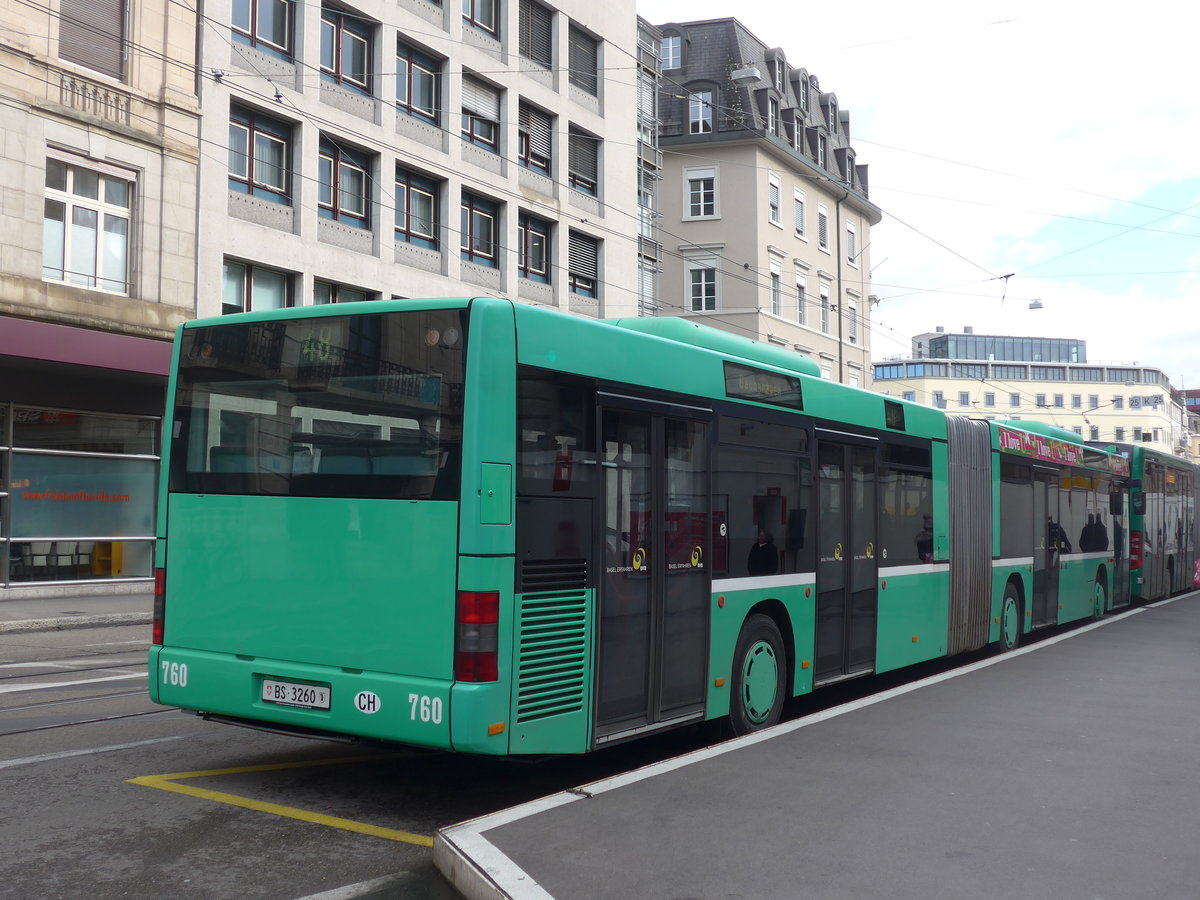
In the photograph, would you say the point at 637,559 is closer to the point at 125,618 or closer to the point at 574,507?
Result: the point at 574,507

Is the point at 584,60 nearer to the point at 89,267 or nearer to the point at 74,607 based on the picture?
the point at 89,267

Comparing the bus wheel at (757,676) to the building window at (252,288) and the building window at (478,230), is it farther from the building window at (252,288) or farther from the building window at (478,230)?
the building window at (478,230)

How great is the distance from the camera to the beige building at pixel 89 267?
62.7ft

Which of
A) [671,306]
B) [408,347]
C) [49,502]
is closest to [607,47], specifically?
[671,306]

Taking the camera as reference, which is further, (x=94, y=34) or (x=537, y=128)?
(x=537, y=128)

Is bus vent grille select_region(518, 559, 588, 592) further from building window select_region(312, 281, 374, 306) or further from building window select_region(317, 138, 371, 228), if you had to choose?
building window select_region(317, 138, 371, 228)

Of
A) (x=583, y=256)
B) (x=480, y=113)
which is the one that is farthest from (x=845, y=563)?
(x=583, y=256)

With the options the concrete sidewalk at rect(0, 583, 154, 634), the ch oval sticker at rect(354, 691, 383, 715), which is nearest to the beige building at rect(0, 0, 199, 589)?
the concrete sidewalk at rect(0, 583, 154, 634)

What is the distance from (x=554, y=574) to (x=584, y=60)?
29.4m

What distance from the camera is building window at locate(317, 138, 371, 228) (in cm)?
2477

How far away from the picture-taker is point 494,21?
97.2ft

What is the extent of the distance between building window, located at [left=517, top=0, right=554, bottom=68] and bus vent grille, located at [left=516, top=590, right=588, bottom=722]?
26340 millimetres

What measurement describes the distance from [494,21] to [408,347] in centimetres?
2554

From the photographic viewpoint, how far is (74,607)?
1884 centimetres
